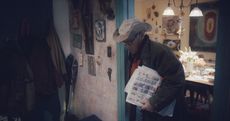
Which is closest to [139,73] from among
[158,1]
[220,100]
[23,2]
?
[220,100]

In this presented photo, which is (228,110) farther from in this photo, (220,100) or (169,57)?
(169,57)

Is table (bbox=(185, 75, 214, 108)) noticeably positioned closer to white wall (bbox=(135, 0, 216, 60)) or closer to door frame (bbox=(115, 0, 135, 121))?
white wall (bbox=(135, 0, 216, 60))

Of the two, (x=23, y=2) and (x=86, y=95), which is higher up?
(x=23, y=2)

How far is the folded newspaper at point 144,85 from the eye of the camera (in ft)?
5.40

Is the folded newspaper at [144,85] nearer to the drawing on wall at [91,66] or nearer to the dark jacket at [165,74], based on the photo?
the dark jacket at [165,74]

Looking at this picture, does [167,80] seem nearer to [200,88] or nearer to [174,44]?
[200,88]

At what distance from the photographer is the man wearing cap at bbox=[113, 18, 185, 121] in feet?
5.08

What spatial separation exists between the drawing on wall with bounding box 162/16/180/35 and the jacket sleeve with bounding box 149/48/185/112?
3.89m

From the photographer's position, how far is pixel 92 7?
2.65 metres

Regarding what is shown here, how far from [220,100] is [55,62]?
6.39ft

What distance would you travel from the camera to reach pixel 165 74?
5.15ft

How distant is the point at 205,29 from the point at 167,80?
3.57 meters

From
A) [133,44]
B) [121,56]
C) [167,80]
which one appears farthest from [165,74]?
[121,56]

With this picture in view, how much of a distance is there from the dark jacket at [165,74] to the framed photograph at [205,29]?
3.23 meters
